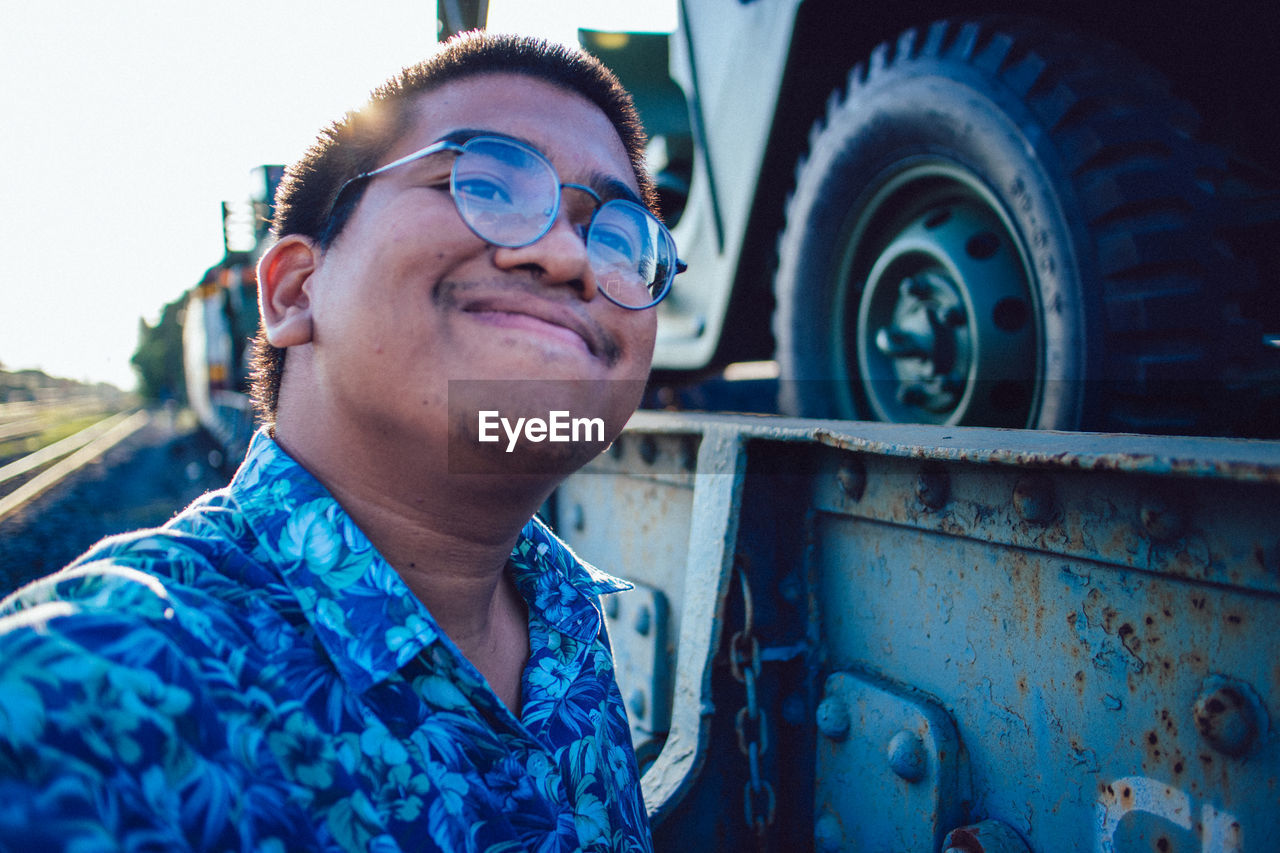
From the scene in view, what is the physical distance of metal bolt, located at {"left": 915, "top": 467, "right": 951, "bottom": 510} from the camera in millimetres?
1234

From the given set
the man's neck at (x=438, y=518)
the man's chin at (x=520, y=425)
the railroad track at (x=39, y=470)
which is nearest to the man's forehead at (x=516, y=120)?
the man's chin at (x=520, y=425)

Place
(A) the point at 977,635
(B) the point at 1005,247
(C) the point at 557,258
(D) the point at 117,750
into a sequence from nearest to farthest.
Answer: (D) the point at 117,750, (C) the point at 557,258, (A) the point at 977,635, (B) the point at 1005,247

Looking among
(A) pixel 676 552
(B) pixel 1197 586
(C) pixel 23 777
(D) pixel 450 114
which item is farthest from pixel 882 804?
(D) pixel 450 114

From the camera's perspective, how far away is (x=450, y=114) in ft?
3.46

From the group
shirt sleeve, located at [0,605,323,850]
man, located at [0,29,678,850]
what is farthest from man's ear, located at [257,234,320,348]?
shirt sleeve, located at [0,605,323,850]

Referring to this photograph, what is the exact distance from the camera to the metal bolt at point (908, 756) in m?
1.22

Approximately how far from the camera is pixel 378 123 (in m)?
1.09

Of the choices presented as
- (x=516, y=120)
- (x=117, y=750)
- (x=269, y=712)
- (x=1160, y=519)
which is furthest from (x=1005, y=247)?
(x=117, y=750)

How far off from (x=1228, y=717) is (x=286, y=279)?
135 centimetres

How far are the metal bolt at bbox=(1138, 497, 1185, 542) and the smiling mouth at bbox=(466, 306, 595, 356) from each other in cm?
75

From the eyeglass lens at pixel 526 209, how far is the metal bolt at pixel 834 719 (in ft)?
2.78

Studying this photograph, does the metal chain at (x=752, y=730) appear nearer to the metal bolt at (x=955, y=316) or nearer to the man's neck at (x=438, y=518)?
the man's neck at (x=438, y=518)

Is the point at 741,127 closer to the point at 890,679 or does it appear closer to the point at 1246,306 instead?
the point at 1246,306

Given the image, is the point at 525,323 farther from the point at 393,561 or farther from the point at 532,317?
the point at 393,561
